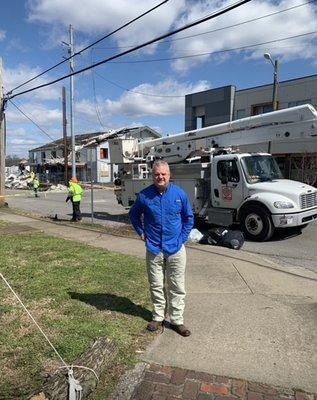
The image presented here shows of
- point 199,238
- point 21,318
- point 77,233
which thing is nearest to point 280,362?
point 21,318

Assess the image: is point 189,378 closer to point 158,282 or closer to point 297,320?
point 158,282

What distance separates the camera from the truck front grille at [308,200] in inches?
432

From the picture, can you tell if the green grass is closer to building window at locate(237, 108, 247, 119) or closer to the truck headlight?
the truck headlight

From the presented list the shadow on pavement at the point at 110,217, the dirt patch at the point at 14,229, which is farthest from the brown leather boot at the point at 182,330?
the shadow on pavement at the point at 110,217

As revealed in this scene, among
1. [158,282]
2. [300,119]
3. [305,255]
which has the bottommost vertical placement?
[305,255]

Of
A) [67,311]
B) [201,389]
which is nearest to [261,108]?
[67,311]

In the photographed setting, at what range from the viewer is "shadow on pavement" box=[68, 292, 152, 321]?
523cm

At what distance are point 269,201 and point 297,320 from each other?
20.0 ft

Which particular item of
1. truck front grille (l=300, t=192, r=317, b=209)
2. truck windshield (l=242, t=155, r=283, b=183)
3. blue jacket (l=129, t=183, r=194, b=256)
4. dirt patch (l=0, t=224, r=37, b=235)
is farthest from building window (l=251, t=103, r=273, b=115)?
blue jacket (l=129, t=183, r=194, b=256)

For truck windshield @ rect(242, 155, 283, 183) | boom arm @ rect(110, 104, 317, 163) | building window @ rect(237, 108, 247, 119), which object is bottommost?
truck windshield @ rect(242, 155, 283, 183)

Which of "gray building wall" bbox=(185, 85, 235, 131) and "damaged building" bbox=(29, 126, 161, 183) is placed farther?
"damaged building" bbox=(29, 126, 161, 183)

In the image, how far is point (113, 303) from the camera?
18.2 ft

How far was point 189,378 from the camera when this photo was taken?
3781mm

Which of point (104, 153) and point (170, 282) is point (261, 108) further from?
point (170, 282)
